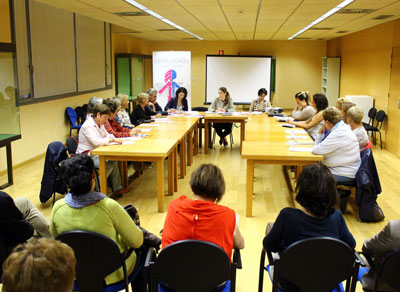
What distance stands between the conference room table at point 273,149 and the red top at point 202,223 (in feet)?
7.27

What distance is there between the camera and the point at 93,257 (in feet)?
7.31

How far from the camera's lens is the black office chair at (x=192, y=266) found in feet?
6.64

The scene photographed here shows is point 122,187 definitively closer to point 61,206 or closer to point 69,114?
point 61,206

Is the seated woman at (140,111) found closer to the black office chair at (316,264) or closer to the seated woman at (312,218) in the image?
the seated woman at (312,218)

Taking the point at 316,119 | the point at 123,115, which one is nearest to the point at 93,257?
the point at 123,115

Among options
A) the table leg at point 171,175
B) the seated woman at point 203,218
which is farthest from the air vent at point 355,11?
the seated woman at point 203,218

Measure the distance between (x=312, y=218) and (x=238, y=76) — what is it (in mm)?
10953

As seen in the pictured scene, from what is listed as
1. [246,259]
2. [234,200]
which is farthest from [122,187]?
[246,259]

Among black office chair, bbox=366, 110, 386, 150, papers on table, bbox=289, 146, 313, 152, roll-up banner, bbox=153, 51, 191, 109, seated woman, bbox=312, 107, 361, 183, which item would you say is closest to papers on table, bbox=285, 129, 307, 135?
papers on table, bbox=289, 146, 313, 152

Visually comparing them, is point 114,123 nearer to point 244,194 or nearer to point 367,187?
point 244,194

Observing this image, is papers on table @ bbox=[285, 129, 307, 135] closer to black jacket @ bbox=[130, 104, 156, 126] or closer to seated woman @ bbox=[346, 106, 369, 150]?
seated woman @ bbox=[346, 106, 369, 150]

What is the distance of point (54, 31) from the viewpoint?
8.27 metres

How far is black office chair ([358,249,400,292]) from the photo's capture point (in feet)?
6.99

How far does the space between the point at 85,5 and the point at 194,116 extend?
2780 millimetres
